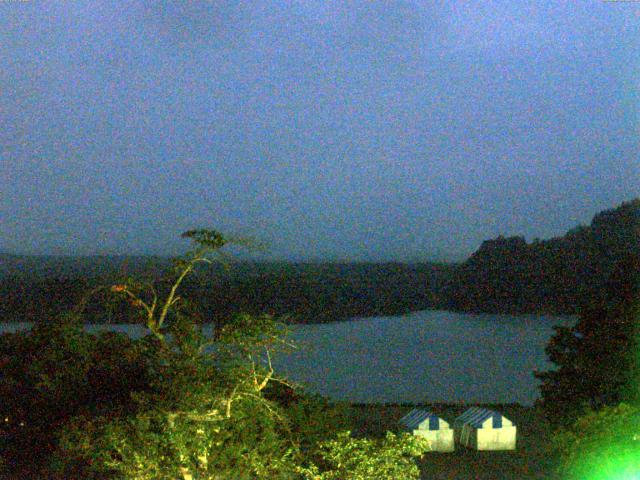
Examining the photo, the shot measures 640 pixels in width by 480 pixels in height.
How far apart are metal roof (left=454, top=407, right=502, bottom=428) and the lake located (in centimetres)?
495

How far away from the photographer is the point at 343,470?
8.23 meters

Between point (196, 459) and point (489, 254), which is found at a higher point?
point (489, 254)

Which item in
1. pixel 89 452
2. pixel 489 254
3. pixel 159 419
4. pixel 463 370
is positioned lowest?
pixel 463 370

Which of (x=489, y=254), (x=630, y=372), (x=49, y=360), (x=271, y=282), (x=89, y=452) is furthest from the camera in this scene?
(x=489, y=254)

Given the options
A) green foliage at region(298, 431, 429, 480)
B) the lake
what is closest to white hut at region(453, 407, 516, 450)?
green foliage at region(298, 431, 429, 480)

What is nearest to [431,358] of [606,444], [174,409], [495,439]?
[495,439]

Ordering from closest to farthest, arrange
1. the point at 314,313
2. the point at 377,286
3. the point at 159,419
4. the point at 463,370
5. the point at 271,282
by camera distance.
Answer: the point at 159,419
the point at 271,282
the point at 314,313
the point at 463,370
the point at 377,286

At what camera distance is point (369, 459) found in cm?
820

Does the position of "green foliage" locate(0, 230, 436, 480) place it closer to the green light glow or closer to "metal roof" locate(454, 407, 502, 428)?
the green light glow

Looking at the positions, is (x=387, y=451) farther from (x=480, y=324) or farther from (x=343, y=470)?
(x=480, y=324)

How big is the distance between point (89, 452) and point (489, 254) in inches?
1187

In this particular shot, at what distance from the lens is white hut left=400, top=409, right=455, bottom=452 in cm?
1329

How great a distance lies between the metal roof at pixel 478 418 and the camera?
13453 mm

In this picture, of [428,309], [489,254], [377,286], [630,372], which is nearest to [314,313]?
[377,286]
